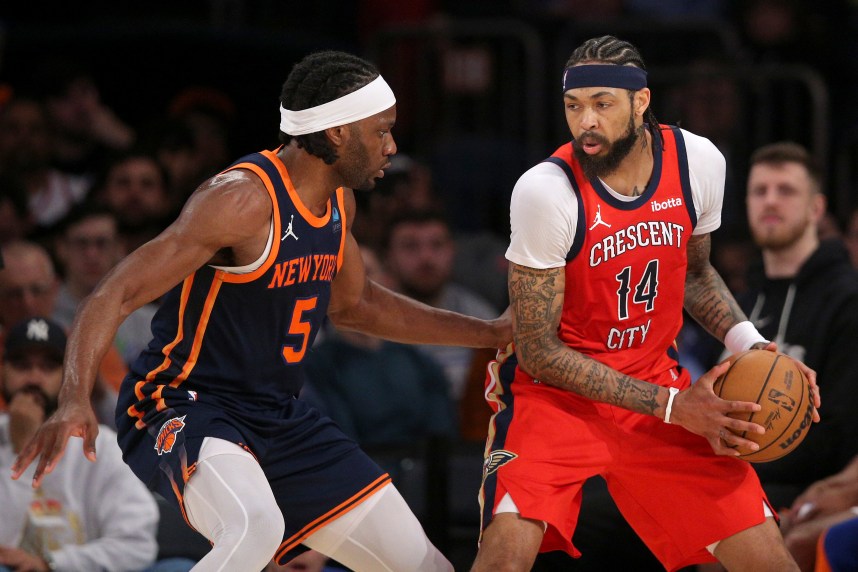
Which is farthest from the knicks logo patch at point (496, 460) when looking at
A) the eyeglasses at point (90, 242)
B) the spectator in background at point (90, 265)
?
the eyeglasses at point (90, 242)

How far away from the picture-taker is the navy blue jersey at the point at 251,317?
4.41 metres

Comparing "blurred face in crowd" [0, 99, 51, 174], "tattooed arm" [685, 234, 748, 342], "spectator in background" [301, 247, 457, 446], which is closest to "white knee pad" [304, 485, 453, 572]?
"tattooed arm" [685, 234, 748, 342]

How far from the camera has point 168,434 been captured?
4316mm

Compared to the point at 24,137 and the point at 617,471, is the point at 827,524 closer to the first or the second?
the point at 617,471

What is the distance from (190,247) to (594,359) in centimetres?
136

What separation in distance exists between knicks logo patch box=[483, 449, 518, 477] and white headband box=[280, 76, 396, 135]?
1188 millimetres

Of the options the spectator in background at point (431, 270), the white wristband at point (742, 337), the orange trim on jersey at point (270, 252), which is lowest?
the spectator in background at point (431, 270)

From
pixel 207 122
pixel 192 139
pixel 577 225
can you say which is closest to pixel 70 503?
pixel 577 225

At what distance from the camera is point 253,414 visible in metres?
4.51

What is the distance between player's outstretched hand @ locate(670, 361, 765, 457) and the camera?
428 centimetres

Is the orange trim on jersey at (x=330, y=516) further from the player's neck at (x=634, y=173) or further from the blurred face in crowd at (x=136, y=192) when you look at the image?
the blurred face in crowd at (x=136, y=192)

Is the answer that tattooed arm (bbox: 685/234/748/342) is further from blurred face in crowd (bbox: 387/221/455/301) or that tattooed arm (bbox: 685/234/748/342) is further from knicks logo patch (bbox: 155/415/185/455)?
blurred face in crowd (bbox: 387/221/455/301)

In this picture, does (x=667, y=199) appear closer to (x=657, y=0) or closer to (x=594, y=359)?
(x=594, y=359)

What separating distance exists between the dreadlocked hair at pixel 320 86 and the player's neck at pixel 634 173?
2.85 feet
